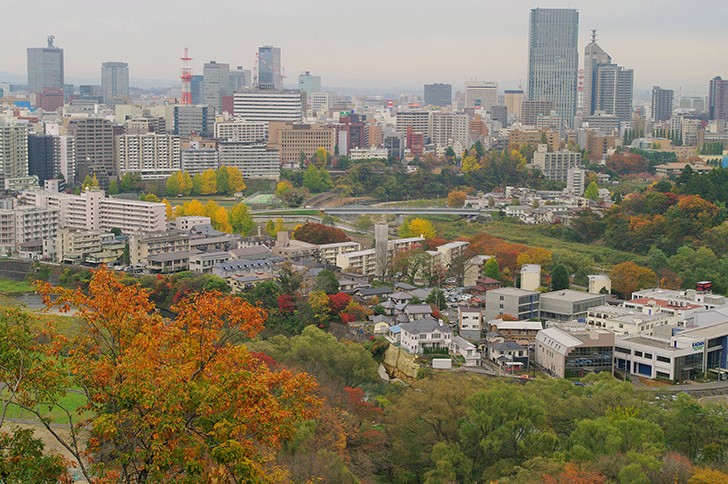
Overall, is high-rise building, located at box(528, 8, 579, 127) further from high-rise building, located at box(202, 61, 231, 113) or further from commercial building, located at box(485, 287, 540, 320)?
commercial building, located at box(485, 287, 540, 320)

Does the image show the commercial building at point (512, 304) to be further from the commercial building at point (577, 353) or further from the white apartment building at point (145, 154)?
the white apartment building at point (145, 154)

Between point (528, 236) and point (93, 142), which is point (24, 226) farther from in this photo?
point (93, 142)

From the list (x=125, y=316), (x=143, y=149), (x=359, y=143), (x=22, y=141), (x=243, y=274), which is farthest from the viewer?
(x=359, y=143)

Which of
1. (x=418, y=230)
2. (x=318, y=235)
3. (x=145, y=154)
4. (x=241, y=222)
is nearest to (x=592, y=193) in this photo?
(x=418, y=230)

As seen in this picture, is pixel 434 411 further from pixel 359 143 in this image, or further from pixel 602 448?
pixel 359 143

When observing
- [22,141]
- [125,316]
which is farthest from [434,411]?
[22,141]

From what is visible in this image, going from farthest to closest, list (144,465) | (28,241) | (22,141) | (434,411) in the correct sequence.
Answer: (22,141) < (28,241) < (434,411) < (144,465)

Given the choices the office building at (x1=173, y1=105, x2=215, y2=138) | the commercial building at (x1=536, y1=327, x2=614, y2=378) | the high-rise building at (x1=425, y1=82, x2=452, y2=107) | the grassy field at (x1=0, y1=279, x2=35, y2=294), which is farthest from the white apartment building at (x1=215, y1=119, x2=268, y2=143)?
the high-rise building at (x1=425, y1=82, x2=452, y2=107)
